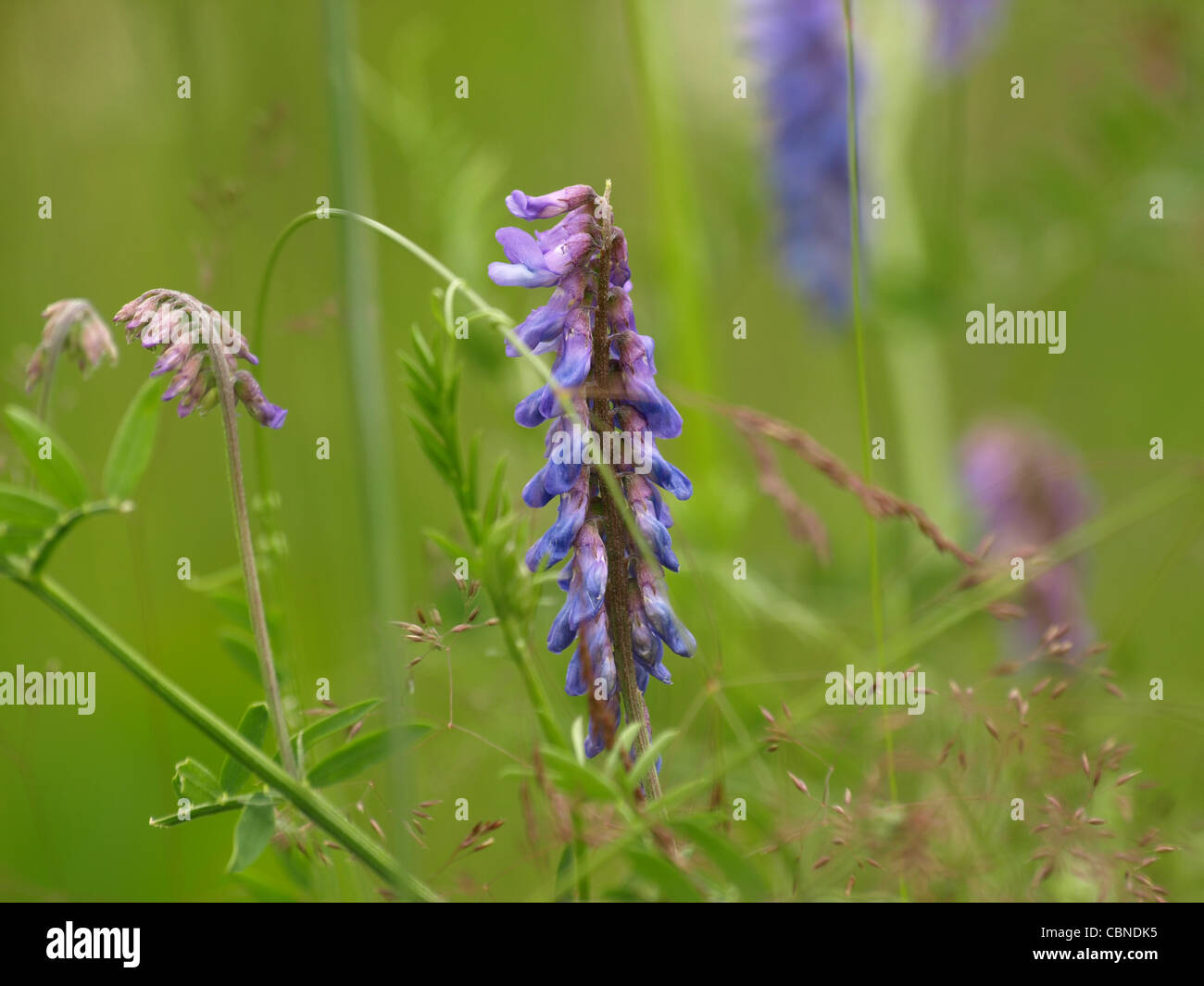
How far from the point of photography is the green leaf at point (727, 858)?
1.29m

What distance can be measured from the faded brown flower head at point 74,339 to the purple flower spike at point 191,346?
0.12 m

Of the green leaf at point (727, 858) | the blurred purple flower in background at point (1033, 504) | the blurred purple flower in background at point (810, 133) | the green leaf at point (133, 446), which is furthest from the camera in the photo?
the blurred purple flower in background at point (810, 133)

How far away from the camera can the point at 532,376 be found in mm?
2613

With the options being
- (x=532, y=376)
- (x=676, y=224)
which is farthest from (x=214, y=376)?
(x=676, y=224)

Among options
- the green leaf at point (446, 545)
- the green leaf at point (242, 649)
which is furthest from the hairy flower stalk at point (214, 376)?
the green leaf at point (242, 649)

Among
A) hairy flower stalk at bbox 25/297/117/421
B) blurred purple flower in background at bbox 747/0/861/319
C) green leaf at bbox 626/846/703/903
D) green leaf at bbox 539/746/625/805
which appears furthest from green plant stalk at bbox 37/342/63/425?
blurred purple flower in background at bbox 747/0/861/319

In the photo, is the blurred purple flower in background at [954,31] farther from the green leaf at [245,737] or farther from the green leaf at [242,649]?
the green leaf at [245,737]

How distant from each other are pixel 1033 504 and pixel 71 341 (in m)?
2.77

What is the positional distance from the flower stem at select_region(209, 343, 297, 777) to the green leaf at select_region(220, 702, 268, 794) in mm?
86

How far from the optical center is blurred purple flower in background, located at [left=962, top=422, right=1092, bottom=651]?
316 cm

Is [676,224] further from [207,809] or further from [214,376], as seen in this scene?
[207,809]
